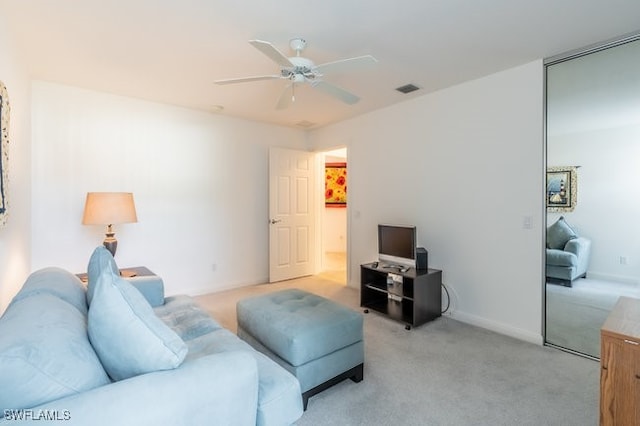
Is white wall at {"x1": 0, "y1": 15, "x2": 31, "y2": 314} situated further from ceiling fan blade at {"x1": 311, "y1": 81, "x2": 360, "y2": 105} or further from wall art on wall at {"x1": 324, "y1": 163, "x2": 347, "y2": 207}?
wall art on wall at {"x1": 324, "y1": 163, "x2": 347, "y2": 207}

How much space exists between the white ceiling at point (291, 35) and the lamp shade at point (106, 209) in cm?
119

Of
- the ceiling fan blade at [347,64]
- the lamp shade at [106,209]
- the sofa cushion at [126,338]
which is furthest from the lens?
the lamp shade at [106,209]

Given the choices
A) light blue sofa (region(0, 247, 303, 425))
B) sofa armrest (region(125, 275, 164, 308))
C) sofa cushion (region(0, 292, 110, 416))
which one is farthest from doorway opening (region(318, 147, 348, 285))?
sofa cushion (region(0, 292, 110, 416))

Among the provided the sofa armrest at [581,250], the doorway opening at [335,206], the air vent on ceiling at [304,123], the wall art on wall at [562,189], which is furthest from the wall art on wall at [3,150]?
the doorway opening at [335,206]

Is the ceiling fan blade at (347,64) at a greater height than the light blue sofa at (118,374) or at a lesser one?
greater

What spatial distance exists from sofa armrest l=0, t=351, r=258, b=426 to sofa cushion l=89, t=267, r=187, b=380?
57mm

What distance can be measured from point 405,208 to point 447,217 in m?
0.56

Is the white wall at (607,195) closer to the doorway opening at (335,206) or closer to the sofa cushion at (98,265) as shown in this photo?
the sofa cushion at (98,265)

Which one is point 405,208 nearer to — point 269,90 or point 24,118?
point 269,90

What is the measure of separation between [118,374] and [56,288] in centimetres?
80

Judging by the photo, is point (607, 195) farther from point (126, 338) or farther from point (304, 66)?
point (126, 338)

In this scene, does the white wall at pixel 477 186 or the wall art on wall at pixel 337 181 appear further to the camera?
the wall art on wall at pixel 337 181

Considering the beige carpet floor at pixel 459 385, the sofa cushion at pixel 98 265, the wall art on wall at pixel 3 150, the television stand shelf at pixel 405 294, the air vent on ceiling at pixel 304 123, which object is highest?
the air vent on ceiling at pixel 304 123

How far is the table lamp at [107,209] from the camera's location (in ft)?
9.08
